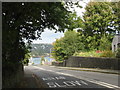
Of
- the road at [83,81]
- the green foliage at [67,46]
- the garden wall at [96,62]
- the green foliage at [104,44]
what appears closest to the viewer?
the road at [83,81]

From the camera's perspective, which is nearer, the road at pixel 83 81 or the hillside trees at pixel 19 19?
the hillside trees at pixel 19 19

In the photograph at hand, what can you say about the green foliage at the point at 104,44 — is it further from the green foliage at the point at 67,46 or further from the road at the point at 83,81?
the road at the point at 83,81

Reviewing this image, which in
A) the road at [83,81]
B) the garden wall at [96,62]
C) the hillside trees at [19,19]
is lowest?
the road at [83,81]

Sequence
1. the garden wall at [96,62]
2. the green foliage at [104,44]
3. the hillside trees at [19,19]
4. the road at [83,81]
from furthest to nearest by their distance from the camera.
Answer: the green foliage at [104,44], the garden wall at [96,62], the road at [83,81], the hillside trees at [19,19]

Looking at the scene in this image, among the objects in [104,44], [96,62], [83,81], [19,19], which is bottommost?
[83,81]

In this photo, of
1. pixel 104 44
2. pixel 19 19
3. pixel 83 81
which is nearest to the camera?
pixel 19 19

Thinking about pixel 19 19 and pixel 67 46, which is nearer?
pixel 19 19

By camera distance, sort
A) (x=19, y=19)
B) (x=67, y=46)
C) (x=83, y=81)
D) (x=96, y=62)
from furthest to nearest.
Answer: (x=67, y=46), (x=96, y=62), (x=83, y=81), (x=19, y=19)

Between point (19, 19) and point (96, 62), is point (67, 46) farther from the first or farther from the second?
point (19, 19)

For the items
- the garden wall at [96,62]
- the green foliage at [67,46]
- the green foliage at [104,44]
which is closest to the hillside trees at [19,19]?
the garden wall at [96,62]

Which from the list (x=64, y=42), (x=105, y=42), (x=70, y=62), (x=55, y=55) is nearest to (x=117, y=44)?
(x=105, y=42)

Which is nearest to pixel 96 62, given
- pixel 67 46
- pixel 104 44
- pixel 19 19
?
pixel 104 44

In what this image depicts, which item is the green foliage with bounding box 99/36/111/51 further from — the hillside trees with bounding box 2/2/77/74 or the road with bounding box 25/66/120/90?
the hillside trees with bounding box 2/2/77/74

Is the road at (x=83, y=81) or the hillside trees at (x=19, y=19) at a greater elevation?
the hillside trees at (x=19, y=19)
